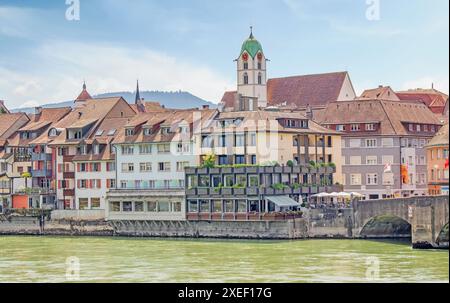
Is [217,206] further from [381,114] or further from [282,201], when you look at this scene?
[381,114]

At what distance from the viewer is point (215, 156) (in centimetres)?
8450

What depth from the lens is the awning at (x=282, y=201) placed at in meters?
80.5

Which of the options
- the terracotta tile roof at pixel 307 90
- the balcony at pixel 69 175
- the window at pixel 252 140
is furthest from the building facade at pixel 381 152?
the balcony at pixel 69 175

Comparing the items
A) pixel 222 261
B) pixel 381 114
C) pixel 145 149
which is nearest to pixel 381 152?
pixel 381 114

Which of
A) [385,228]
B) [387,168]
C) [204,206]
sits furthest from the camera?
[387,168]

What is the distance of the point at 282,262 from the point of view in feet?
190

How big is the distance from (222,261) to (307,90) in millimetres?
61683

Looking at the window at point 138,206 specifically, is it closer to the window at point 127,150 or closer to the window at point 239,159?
the window at point 127,150

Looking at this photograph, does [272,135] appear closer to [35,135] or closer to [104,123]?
[104,123]

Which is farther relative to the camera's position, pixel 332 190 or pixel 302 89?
pixel 302 89

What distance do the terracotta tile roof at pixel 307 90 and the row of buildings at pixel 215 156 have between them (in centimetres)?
402
